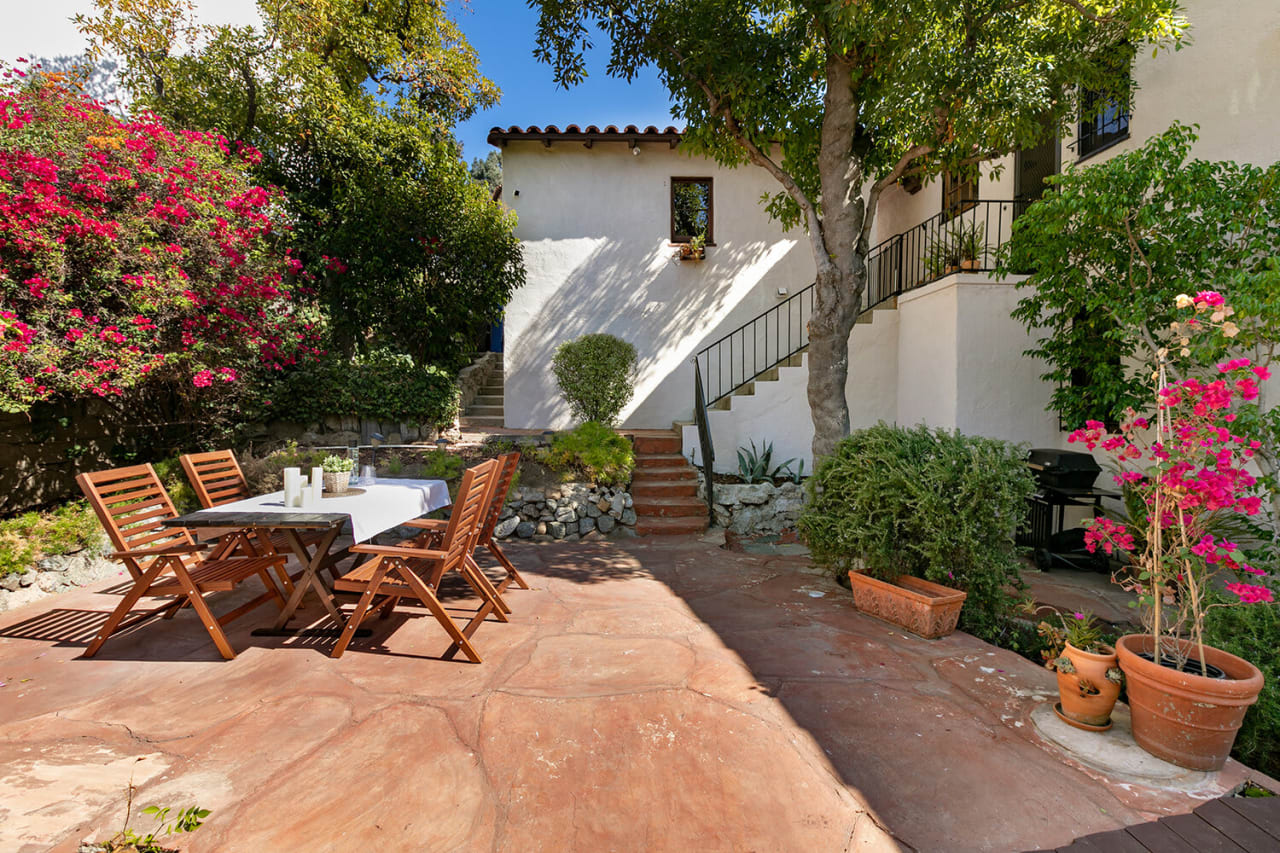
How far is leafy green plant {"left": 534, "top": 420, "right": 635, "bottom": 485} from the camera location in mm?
6500

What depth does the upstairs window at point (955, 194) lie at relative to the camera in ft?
25.5

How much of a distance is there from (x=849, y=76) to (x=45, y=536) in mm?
7687

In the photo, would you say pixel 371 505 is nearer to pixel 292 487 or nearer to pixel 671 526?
pixel 292 487

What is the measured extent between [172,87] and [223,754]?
8.50 meters

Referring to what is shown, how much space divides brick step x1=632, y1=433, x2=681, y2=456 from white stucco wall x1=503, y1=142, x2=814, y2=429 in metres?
1.59

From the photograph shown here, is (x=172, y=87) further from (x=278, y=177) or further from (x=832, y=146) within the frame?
(x=832, y=146)

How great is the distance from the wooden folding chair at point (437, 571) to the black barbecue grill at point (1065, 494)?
15.3 feet

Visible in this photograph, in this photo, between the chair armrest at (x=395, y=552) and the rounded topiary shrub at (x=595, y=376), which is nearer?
the chair armrest at (x=395, y=552)

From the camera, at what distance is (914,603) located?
3.65m

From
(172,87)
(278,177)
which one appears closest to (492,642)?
(278,177)

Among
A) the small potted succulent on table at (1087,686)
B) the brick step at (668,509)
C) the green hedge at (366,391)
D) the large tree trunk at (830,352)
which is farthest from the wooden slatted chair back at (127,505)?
the large tree trunk at (830,352)

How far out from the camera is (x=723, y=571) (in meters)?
5.07

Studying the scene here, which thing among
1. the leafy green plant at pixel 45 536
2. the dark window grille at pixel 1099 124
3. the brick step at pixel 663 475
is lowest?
the leafy green plant at pixel 45 536

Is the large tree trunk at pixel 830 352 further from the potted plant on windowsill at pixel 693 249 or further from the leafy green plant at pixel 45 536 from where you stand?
the leafy green plant at pixel 45 536
